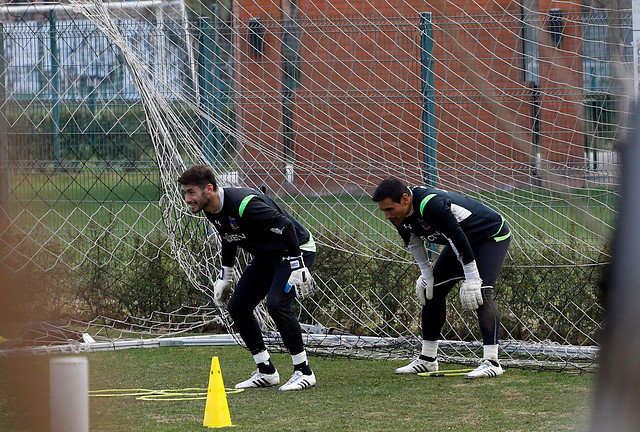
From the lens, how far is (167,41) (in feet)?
28.3

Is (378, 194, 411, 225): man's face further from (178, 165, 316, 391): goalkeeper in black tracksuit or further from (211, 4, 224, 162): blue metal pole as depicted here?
(211, 4, 224, 162): blue metal pole

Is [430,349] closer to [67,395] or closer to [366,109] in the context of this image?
[366,109]

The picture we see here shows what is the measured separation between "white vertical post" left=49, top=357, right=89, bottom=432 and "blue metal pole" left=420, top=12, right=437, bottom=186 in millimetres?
6193

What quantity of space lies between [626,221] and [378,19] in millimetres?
6942

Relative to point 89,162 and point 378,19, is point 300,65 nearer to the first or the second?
point 378,19

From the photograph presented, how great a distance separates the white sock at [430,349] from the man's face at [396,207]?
1133mm

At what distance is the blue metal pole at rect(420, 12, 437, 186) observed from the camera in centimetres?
786

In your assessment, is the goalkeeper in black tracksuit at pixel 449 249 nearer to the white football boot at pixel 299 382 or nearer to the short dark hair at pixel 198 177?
the white football boot at pixel 299 382

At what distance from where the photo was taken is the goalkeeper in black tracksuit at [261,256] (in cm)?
633

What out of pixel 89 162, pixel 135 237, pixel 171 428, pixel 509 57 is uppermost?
pixel 509 57

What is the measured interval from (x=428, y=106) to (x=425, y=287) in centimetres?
180

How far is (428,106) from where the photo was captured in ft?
26.1

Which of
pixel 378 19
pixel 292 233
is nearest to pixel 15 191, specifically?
pixel 292 233

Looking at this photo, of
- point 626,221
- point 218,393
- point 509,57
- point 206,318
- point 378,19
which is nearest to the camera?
point 626,221
